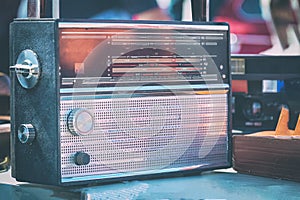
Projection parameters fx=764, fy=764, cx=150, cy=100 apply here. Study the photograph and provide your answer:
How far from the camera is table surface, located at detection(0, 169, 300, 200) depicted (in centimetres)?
174

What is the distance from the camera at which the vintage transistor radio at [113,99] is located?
1782mm

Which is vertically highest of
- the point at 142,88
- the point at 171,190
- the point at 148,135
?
the point at 142,88

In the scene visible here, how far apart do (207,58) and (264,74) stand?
2.74 ft

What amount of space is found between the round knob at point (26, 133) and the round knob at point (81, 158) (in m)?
0.11

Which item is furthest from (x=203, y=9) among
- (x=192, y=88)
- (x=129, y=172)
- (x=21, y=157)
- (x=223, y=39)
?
(x=21, y=157)

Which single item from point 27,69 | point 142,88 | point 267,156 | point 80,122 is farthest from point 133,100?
point 267,156

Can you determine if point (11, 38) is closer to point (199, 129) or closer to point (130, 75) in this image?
point (130, 75)

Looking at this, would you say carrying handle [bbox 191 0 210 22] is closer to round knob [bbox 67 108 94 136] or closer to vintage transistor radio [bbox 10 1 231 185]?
vintage transistor radio [bbox 10 1 231 185]

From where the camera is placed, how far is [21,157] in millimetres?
1862

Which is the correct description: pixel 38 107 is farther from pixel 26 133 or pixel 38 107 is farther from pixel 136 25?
pixel 136 25

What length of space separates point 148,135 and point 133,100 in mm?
101

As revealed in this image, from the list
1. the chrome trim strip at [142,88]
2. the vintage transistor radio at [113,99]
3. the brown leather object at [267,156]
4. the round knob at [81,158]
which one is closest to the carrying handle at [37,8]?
the vintage transistor radio at [113,99]

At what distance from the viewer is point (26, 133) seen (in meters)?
1.81

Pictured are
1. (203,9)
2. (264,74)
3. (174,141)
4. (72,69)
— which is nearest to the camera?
(72,69)
